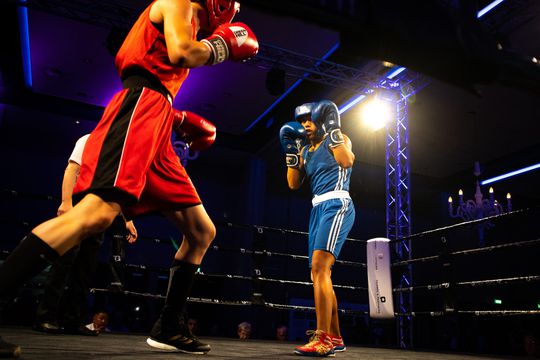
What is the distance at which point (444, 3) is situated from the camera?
996 millimetres

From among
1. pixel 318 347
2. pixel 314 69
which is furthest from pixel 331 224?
pixel 314 69

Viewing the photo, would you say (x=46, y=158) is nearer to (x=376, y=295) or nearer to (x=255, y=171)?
(x=255, y=171)

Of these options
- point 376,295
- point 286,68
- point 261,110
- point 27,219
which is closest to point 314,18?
point 376,295

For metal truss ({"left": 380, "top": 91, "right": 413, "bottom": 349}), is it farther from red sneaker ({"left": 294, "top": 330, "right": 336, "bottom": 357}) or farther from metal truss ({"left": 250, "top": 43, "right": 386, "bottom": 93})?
red sneaker ({"left": 294, "top": 330, "right": 336, "bottom": 357})

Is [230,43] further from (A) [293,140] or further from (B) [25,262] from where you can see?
(A) [293,140]

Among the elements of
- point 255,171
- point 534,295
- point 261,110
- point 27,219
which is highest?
point 261,110

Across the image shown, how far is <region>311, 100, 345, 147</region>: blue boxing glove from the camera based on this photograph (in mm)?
2395

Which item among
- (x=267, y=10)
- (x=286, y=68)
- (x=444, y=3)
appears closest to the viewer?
(x=267, y=10)

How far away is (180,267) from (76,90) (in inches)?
287

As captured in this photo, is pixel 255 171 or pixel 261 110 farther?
pixel 255 171

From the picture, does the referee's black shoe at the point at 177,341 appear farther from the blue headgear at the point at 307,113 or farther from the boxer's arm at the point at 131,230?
the blue headgear at the point at 307,113

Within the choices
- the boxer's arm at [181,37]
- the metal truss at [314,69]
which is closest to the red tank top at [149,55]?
the boxer's arm at [181,37]

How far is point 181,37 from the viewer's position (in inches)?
56.1

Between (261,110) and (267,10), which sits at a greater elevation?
(261,110)
